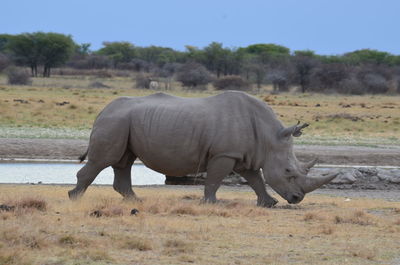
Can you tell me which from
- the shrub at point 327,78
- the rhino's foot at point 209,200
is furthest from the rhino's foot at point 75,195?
the shrub at point 327,78

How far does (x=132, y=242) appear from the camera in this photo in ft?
27.7

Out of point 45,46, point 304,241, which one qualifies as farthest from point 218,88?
point 304,241

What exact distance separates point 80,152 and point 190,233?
14900mm

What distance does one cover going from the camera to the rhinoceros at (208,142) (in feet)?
42.1

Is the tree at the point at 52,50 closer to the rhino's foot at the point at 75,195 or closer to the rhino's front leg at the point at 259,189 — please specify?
the rhino's foot at the point at 75,195

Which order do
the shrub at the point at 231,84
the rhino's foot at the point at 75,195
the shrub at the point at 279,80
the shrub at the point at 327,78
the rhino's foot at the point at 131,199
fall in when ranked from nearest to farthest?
the rhino's foot at the point at 131,199 < the rhino's foot at the point at 75,195 < the shrub at the point at 231,84 < the shrub at the point at 327,78 < the shrub at the point at 279,80

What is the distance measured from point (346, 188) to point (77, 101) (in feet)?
69.5

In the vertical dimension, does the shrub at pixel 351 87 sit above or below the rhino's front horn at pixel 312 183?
below

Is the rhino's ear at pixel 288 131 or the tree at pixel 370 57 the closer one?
the rhino's ear at pixel 288 131

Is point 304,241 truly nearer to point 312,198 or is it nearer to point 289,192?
point 289,192

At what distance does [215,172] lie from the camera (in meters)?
12.8

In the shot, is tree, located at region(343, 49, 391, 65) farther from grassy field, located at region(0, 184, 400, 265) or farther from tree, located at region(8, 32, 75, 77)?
grassy field, located at region(0, 184, 400, 265)

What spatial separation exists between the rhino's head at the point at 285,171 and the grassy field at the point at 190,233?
278 millimetres

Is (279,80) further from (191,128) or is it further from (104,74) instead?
(191,128)
